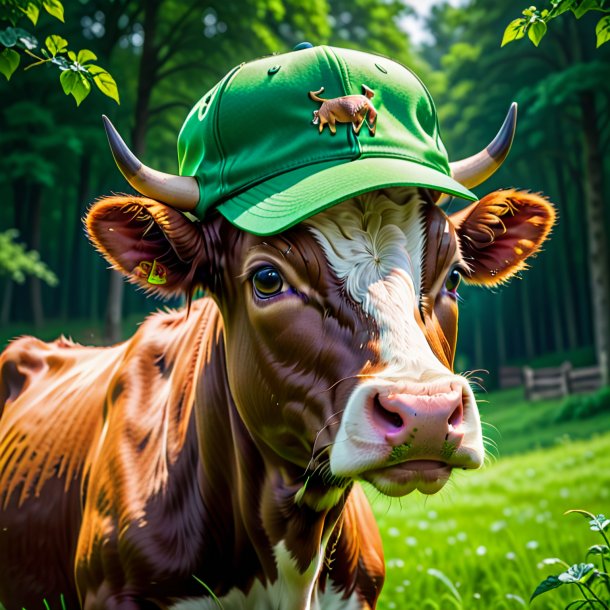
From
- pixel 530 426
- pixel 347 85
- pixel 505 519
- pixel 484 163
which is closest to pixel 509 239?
pixel 484 163

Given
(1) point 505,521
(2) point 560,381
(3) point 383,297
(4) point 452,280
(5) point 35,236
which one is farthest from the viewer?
(5) point 35,236

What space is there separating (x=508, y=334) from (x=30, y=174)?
13873 mm

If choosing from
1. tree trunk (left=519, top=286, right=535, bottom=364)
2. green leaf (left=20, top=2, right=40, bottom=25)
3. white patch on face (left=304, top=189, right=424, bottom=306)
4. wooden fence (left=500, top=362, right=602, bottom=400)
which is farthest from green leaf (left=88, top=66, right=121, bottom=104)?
tree trunk (left=519, top=286, right=535, bottom=364)

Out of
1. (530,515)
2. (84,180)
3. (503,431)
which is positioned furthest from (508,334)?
(530,515)

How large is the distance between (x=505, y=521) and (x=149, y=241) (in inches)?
249

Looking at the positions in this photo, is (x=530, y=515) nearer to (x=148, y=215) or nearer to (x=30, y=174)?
(x=148, y=215)

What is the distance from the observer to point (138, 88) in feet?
51.4

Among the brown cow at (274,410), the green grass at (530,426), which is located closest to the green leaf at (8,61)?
the brown cow at (274,410)

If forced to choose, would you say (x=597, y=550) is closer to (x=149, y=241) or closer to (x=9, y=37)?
(x=149, y=241)

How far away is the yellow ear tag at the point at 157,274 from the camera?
272 centimetres

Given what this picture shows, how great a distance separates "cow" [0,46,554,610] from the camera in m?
2.14

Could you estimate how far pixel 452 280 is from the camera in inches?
106

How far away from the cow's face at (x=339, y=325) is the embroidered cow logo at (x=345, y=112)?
245 mm

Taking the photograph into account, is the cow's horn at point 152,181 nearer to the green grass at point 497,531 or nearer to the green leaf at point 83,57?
the green leaf at point 83,57
